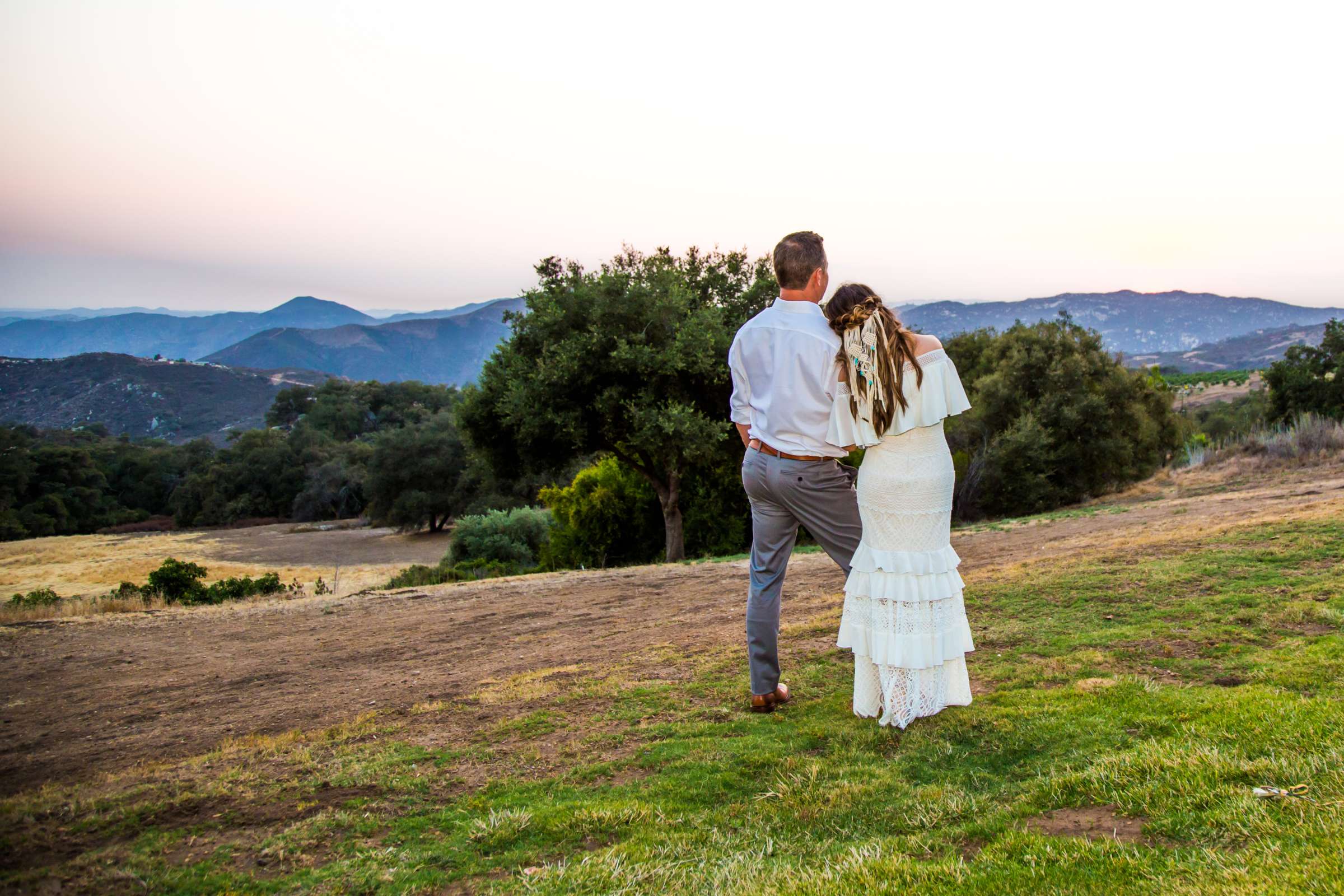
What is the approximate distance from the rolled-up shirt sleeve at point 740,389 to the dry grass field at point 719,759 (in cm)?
185

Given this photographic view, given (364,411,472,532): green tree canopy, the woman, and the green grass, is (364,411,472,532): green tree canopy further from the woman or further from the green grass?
the woman

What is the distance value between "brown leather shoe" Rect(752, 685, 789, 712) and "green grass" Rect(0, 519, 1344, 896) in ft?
0.32

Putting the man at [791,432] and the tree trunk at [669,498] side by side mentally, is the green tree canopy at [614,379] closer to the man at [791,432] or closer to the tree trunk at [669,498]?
the tree trunk at [669,498]

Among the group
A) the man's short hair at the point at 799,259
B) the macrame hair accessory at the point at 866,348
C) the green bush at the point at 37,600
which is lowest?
the green bush at the point at 37,600

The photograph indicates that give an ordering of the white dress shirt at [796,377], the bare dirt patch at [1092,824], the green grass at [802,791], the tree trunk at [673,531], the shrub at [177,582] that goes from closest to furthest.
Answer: the green grass at [802,791]
the bare dirt patch at [1092,824]
the white dress shirt at [796,377]
the shrub at [177,582]
the tree trunk at [673,531]

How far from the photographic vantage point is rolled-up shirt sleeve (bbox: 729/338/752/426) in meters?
4.64

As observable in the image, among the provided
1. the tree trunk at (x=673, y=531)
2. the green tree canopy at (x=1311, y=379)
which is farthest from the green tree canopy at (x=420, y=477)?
the green tree canopy at (x=1311, y=379)

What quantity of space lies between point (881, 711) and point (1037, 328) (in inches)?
1217

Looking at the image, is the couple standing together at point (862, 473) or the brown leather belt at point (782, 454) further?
the brown leather belt at point (782, 454)

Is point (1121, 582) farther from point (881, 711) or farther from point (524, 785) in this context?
point (524, 785)

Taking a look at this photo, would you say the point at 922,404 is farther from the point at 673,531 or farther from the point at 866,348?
the point at 673,531

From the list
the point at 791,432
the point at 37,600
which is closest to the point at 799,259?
the point at 791,432

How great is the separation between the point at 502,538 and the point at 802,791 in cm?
2365

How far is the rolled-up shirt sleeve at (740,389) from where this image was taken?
183 inches
